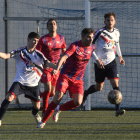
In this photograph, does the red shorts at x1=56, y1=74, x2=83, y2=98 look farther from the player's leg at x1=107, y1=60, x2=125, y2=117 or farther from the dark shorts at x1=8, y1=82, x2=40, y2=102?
the player's leg at x1=107, y1=60, x2=125, y2=117

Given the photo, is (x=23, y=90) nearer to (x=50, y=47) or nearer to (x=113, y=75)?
(x=50, y=47)

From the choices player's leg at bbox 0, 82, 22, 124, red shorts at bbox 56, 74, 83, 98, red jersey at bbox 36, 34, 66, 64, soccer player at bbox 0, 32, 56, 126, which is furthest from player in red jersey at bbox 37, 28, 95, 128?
red jersey at bbox 36, 34, 66, 64

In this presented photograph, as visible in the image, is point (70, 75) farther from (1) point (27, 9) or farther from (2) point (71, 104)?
(1) point (27, 9)

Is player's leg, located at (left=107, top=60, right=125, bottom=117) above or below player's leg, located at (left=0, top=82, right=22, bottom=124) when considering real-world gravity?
above

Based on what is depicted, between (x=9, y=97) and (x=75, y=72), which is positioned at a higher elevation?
(x=75, y=72)

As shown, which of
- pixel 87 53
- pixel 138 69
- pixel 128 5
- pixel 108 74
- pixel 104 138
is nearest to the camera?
pixel 104 138

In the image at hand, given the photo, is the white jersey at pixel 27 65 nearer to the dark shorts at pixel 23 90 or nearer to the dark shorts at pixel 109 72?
the dark shorts at pixel 23 90

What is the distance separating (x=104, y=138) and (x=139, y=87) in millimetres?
5305

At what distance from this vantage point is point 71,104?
4.73 meters

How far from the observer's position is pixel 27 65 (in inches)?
183

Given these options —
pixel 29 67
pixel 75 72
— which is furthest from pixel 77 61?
pixel 29 67

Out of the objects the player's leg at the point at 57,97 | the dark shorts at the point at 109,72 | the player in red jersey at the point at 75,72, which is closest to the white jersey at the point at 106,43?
the dark shorts at the point at 109,72

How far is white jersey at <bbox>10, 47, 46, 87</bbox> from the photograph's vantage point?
15.1ft

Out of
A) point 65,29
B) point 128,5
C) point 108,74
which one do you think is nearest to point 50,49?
point 108,74
